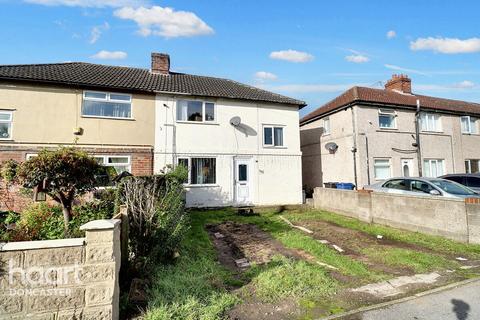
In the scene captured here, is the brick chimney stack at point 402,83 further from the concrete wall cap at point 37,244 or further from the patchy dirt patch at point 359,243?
the concrete wall cap at point 37,244

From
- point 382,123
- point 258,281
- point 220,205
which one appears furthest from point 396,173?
point 258,281

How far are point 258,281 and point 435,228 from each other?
590 centimetres

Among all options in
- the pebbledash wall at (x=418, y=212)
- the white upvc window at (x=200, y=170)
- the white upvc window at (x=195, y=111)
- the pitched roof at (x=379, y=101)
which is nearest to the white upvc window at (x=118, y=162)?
the white upvc window at (x=200, y=170)

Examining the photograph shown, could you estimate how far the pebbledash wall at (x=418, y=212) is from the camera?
21.2 ft

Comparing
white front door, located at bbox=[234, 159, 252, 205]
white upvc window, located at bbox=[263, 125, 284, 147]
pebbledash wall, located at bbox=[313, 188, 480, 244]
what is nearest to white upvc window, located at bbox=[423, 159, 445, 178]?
pebbledash wall, located at bbox=[313, 188, 480, 244]

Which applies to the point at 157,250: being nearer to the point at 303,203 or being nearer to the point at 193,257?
the point at 193,257

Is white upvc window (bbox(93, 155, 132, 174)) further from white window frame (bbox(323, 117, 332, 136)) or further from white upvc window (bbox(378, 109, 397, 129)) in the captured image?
white upvc window (bbox(378, 109, 397, 129))

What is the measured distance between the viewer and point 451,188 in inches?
325

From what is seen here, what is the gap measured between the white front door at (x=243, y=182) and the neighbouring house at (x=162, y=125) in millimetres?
50

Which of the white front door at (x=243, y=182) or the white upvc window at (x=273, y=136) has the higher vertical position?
the white upvc window at (x=273, y=136)

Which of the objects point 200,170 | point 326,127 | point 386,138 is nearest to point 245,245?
point 200,170

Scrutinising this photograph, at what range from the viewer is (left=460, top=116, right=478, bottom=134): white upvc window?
17906 millimetres

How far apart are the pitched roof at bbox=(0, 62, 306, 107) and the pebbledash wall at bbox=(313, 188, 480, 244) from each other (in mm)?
6418

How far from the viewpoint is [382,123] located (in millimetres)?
15281
